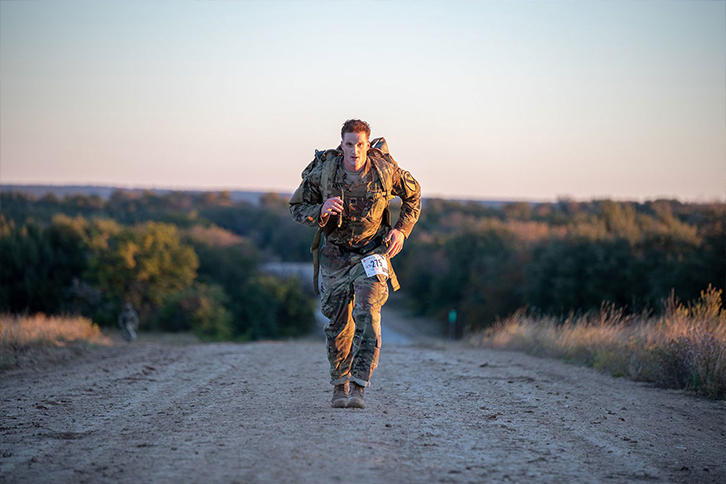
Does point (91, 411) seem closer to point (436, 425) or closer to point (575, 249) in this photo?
point (436, 425)

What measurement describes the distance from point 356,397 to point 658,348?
5.02 metres

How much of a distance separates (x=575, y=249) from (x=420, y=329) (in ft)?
69.5

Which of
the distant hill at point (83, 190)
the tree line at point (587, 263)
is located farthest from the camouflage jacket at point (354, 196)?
the distant hill at point (83, 190)

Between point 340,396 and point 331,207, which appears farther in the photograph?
point 340,396

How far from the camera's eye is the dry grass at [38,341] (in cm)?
1043

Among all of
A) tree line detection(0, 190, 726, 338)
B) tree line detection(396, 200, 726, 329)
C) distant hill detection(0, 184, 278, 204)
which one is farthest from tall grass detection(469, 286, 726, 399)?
distant hill detection(0, 184, 278, 204)

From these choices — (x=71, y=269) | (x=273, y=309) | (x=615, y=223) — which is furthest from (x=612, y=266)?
(x=71, y=269)

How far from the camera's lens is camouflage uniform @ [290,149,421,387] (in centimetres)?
618

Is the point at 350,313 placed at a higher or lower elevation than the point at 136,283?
higher

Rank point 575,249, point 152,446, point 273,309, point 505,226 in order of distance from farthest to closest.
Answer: point 505,226, point 273,309, point 575,249, point 152,446

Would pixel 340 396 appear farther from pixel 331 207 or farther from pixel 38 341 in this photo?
pixel 38 341

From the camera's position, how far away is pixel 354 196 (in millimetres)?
6293

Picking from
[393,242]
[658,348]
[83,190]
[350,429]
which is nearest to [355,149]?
[393,242]

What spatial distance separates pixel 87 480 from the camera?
4.03m
